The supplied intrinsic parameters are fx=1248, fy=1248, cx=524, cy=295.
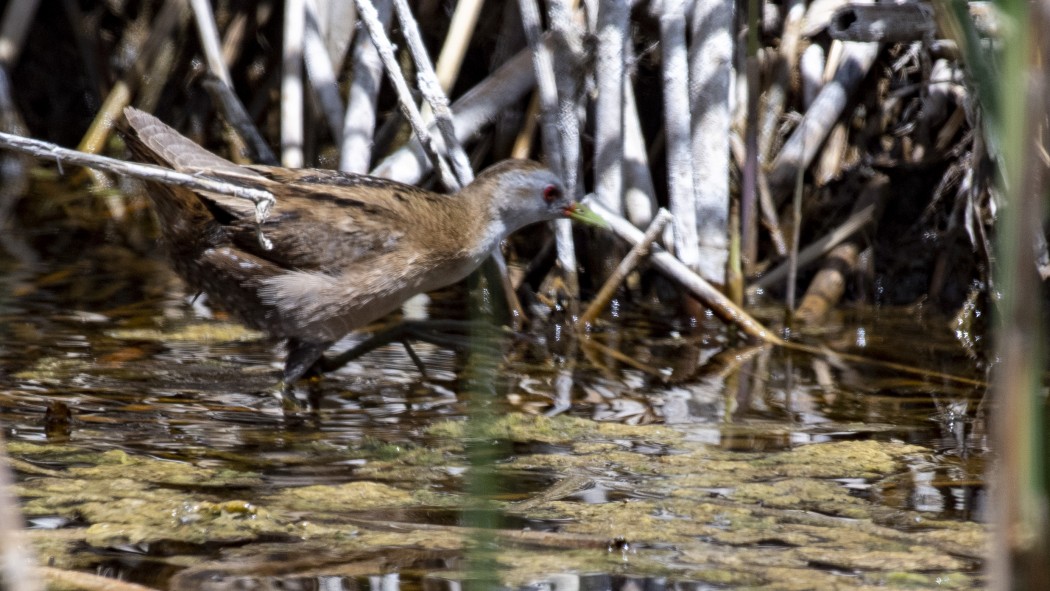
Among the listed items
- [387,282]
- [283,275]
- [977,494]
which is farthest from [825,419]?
[283,275]

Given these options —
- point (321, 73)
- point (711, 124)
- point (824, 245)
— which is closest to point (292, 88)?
point (321, 73)

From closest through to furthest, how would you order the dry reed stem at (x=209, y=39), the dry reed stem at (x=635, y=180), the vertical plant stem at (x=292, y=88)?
the dry reed stem at (x=635, y=180), the vertical plant stem at (x=292, y=88), the dry reed stem at (x=209, y=39)

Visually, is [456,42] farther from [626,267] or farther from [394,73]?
[626,267]

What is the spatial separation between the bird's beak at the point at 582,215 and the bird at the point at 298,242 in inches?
19.9

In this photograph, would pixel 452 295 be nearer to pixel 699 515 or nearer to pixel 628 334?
pixel 628 334

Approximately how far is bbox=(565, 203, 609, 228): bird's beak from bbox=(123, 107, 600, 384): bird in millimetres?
506

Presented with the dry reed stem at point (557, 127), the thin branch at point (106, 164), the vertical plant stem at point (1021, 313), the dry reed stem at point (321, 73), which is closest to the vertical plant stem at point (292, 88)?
the dry reed stem at point (321, 73)

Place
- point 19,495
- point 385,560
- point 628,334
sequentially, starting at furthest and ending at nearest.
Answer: point 628,334 < point 19,495 < point 385,560

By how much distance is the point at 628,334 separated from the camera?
14.5 ft

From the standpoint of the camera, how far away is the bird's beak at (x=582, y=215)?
4238 mm

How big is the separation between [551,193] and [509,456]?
142 cm

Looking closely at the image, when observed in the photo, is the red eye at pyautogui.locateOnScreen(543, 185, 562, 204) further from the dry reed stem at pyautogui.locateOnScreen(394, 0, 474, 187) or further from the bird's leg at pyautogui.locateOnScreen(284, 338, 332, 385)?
the bird's leg at pyautogui.locateOnScreen(284, 338, 332, 385)

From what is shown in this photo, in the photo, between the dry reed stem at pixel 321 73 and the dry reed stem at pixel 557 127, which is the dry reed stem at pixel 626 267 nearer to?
the dry reed stem at pixel 557 127

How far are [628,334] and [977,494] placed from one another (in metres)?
1.90
